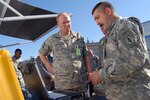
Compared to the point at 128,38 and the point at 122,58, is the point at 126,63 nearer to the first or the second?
the point at 122,58

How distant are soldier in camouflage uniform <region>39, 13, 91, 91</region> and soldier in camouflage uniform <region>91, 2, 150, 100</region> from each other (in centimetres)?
92

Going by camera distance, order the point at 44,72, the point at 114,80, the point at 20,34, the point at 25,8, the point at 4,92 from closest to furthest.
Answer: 1. the point at 4,92
2. the point at 114,80
3. the point at 44,72
4. the point at 25,8
5. the point at 20,34

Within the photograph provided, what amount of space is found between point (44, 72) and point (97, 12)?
408cm

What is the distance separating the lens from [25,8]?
8250 millimetres

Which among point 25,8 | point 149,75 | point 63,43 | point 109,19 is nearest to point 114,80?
point 149,75

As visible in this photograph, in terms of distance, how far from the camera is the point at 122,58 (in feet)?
5.89

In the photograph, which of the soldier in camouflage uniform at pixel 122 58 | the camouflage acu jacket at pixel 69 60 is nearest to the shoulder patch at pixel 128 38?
the soldier in camouflage uniform at pixel 122 58

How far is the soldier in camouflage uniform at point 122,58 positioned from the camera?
1.78 m

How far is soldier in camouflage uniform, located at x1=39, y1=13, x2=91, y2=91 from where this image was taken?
293cm

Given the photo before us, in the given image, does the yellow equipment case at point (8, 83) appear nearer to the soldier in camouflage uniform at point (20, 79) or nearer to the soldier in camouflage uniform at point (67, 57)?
the soldier in camouflage uniform at point (20, 79)

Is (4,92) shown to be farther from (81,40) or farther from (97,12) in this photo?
(81,40)

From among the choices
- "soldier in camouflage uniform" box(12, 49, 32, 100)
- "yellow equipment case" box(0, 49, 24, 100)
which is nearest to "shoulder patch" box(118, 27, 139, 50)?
"soldier in camouflage uniform" box(12, 49, 32, 100)

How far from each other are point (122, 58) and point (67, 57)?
1279mm

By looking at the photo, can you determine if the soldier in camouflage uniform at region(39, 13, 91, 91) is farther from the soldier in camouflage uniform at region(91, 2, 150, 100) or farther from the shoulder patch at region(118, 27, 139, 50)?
the shoulder patch at region(118, 27, 139, 50)
